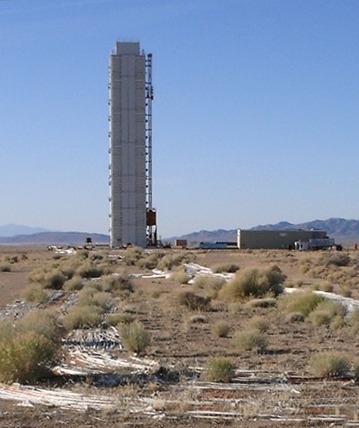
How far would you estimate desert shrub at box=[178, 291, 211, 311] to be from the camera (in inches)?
1320

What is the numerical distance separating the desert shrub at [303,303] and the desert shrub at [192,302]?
2886 millimetres

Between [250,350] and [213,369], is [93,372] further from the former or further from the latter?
[250,350]

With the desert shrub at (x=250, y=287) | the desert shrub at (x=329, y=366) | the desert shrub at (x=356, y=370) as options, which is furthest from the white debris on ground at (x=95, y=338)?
the desert shrub at (x=250, y=287)

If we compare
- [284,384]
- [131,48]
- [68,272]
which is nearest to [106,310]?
[284,384]

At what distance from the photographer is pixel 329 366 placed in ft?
55.8

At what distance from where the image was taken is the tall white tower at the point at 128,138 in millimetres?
115438

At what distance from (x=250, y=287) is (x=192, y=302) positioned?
698cm

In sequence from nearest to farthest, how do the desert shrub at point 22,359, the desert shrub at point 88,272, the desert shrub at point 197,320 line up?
the desert shrub at point 22,359 → the desert shrub at point 197,320 → the desert shrub at point 88,272

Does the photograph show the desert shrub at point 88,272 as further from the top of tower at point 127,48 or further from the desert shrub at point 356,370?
the top of tower at point 127,48

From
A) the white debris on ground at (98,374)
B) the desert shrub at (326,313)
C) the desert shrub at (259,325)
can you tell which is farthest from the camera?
the desert shrub at (326,313)

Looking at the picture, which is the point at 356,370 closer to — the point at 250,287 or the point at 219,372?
the point at 219,372

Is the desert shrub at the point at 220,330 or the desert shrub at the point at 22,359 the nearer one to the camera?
the desert shrub at the point at 22,359

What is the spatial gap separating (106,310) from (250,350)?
11.4m

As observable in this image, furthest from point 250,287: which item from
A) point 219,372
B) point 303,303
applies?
point 219,372
